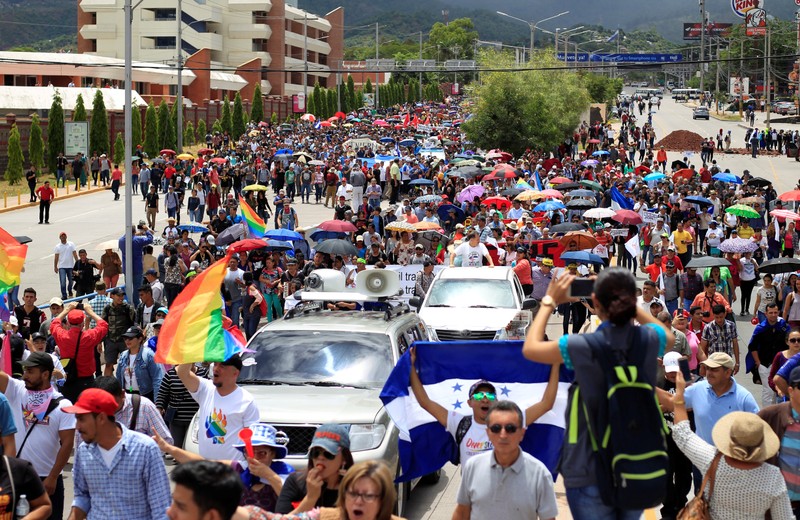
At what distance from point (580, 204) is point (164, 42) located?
101 meters

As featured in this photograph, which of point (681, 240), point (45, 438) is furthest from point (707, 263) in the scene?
point (45, 438)

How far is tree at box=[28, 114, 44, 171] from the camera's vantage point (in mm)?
56656

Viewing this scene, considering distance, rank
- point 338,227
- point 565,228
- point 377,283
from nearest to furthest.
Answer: point 377,283
point 338,227
point 565,228

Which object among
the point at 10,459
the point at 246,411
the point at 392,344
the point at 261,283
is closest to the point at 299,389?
the point at 392,344

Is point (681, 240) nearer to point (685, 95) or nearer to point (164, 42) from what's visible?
point (164, 42)

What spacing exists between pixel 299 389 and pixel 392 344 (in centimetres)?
111

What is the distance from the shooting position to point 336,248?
22844 millimetres

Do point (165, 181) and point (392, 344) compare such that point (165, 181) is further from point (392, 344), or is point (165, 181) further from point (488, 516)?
point (488, 516)

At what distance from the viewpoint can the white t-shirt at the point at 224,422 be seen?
28.7ft

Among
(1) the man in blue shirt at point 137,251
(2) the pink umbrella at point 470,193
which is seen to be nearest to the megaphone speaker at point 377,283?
(1) the man in blue shirt at point 137,251

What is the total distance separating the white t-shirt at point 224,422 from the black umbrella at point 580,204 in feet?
83.0

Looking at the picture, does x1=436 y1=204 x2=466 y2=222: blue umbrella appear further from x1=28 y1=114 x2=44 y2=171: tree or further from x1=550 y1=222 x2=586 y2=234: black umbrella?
x1=28 y1=114 x2=44 y2=171: tree

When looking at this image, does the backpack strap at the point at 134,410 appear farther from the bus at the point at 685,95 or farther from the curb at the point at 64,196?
the bus at the point at 685,95

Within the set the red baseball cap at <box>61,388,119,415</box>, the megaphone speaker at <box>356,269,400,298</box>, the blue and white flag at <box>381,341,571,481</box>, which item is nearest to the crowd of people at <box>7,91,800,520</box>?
the red baseball cap at <box>61,388,119,415</box>
